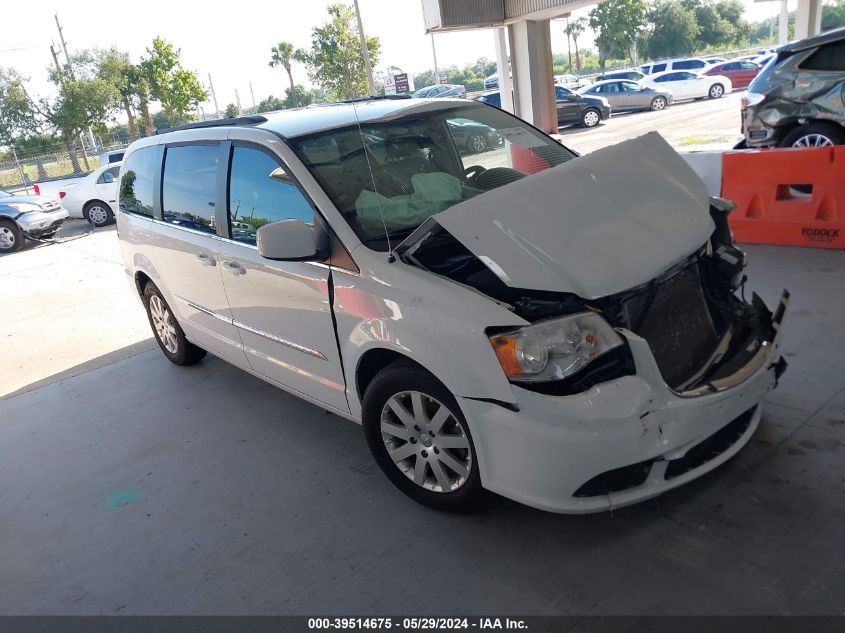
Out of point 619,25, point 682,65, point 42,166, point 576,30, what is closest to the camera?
point 682,65

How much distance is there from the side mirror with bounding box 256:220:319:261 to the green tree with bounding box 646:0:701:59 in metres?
67.1

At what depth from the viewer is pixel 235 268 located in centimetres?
393

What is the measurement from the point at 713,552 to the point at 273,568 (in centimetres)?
183

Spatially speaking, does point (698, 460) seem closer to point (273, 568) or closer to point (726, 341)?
point (726, 341)

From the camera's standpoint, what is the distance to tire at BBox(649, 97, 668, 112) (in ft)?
85.0

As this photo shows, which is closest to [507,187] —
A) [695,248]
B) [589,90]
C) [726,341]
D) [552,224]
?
[552,224]

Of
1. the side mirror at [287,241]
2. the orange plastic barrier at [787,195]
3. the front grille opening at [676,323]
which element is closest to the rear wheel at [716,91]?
the orange plastic barrier at [787,195]

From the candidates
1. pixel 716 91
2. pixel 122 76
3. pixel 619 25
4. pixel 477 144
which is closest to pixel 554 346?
pixel 477 144

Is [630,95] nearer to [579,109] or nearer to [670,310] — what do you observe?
[579,109]

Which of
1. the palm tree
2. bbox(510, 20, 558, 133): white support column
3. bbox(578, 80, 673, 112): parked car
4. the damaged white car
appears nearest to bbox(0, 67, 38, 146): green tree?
the palm tree

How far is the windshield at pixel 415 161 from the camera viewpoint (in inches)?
131

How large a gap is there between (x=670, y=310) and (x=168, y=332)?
13.4 ft

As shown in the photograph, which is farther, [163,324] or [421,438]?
[163,324]

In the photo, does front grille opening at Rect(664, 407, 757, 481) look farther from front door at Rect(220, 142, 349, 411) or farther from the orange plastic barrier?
the orange plastic barrier
